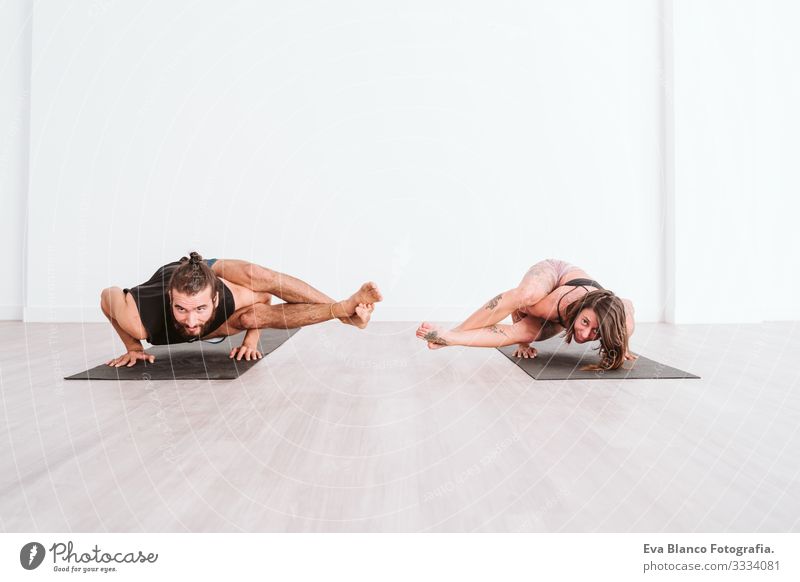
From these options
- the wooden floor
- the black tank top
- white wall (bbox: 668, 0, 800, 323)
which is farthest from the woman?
white wall (bbox: 668, 0, 800, 323)

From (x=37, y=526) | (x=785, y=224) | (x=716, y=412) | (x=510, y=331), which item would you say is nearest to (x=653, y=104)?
(x=785, y=224)

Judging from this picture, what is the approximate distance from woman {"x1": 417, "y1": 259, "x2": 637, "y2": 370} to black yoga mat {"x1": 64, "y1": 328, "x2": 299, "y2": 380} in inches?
36.4

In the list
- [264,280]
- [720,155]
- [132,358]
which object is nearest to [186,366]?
[132,358]

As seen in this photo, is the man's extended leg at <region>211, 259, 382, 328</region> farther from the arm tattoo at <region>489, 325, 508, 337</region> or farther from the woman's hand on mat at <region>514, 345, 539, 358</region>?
Result: the woman's hand on mat at <region>514, 345, 539, 358</region>

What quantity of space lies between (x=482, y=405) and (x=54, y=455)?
130cm

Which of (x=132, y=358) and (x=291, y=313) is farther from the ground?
(x=291, y=313)

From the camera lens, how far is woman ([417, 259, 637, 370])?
2.40m

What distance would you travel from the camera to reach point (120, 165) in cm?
481

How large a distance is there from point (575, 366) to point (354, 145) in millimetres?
3051

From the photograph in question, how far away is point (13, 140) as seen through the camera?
489 centimetres

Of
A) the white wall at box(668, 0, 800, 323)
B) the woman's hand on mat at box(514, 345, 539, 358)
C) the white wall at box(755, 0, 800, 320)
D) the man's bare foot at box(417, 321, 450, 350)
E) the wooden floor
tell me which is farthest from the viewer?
the white wall at box(755, 0, 800, 320)

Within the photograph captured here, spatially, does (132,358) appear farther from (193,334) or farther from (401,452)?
(401,452)
